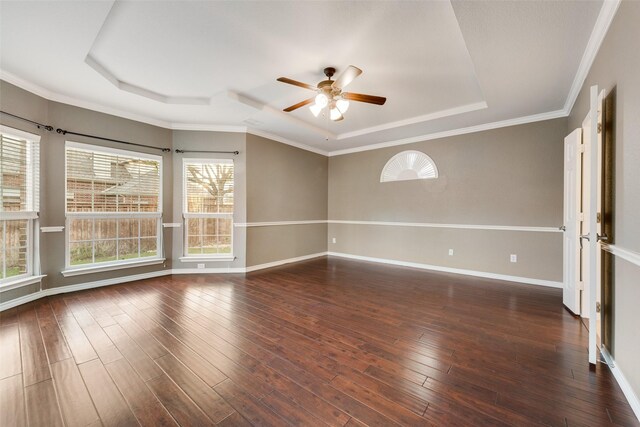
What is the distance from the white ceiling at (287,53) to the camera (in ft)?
6.22

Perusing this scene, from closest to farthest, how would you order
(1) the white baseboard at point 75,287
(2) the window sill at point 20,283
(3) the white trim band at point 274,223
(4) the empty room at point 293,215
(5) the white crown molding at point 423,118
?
(4) the empty room at point 293,215 → (2) the window sill at point 20,283 → (1) the white baseboard at point 75,287 → (5) the white crown molding at point 423,118 → (3) the white trim band at point 274,223

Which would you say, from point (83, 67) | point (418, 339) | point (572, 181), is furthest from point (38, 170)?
point (572, 181)

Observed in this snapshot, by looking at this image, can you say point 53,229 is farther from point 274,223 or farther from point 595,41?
point 595,41

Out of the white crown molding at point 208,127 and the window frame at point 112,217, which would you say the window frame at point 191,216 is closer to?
the window frame at point 112,217

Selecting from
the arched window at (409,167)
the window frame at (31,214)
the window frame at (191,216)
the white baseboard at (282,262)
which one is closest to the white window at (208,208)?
the window frame at (191,216)

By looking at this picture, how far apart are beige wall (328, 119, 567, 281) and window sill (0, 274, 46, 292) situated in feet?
16.7

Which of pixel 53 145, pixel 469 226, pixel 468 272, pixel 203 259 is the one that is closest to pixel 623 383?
pixel 468 272

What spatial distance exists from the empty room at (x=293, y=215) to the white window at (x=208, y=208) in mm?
39

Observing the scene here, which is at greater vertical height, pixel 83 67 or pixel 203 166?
pixel 83 67

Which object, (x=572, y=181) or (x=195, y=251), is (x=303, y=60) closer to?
(x=572, y=181)

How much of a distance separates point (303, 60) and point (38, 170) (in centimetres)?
345

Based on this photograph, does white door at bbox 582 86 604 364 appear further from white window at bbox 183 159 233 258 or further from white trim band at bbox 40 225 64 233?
white trim band at bbox 40 225 64 233

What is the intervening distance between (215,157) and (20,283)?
284cm

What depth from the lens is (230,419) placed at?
1.36m
